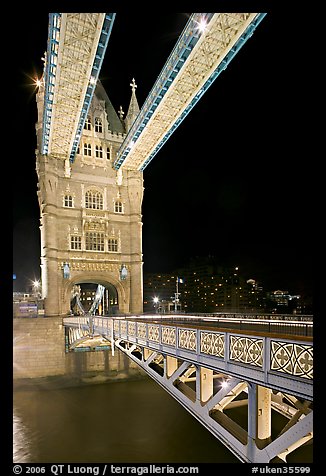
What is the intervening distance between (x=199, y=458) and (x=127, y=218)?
27.3 meters

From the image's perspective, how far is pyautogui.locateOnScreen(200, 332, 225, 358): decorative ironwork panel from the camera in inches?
301

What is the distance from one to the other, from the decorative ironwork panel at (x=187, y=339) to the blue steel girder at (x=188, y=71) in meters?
19.9

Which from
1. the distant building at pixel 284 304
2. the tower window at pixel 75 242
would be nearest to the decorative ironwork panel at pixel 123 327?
the tower window at pixel 75 242

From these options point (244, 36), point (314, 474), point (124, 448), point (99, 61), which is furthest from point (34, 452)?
point (244, 36)

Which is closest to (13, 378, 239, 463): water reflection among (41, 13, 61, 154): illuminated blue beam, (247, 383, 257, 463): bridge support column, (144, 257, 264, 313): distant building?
(247, 383, 257, 463): bridge support column

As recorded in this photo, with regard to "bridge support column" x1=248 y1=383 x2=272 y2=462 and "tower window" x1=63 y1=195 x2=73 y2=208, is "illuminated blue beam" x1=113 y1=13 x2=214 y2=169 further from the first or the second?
"bridge support column" x1=248 y1=383 x2=272 y2=462

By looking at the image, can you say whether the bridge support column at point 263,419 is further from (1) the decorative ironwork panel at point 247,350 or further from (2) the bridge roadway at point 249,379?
(1) the decorative ironwork panel at point 247,350

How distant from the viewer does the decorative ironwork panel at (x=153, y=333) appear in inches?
450

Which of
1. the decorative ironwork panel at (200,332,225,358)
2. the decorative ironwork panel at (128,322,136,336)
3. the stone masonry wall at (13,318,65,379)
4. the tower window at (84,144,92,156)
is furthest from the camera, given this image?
the tower window at (84,144,92,156)

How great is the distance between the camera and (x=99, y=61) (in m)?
24.5

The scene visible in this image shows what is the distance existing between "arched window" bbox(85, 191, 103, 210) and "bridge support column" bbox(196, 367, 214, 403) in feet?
101

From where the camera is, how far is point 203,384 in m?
8.30

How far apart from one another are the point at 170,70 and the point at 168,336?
21.7 m

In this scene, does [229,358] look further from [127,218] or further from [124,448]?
[127,218]
